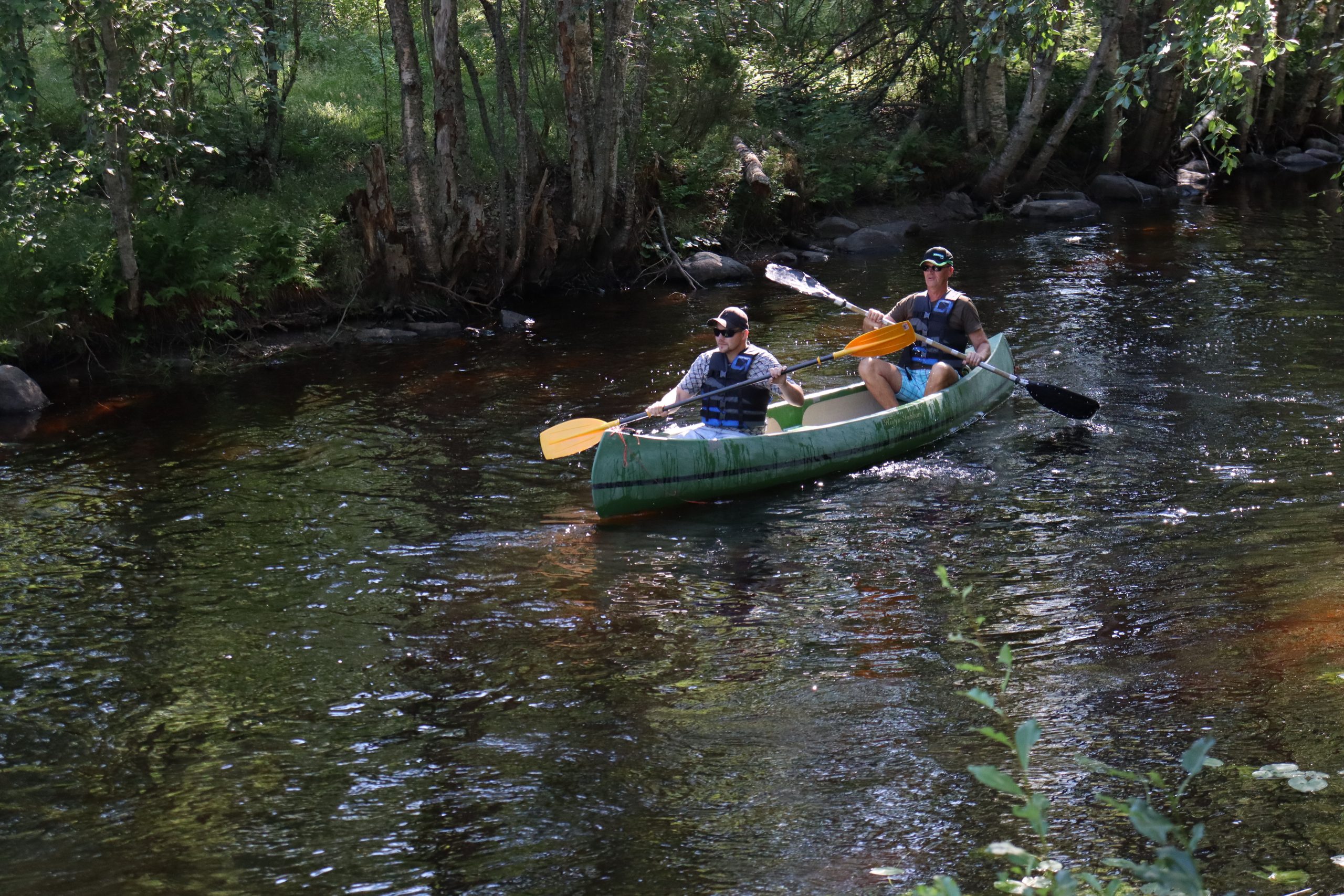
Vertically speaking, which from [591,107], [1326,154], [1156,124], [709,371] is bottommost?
[709,371]

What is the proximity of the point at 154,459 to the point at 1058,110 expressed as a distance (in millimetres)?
16045

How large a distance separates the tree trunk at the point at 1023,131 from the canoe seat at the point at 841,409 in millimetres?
8540

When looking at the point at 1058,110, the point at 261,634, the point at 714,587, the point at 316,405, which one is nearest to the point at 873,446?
the point at 714,587

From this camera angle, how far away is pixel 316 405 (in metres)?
10.5

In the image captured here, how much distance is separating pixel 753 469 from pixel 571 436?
3.92 feet

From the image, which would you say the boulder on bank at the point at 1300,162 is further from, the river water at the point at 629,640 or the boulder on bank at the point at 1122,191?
the river water at the point at 629,640

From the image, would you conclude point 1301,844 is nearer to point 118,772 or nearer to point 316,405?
point 118,772

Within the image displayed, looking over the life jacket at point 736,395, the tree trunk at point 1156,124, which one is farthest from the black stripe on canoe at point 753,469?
the tree trunk at point 1156,124

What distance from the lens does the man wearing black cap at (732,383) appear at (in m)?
7.71

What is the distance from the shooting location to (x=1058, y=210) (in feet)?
59.6

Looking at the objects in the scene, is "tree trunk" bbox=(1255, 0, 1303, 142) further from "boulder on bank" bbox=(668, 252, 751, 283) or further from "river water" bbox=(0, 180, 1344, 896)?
"river water" bbox=(0, 180, 1344, 896)

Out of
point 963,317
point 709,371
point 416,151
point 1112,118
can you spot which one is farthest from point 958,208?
point 709,371

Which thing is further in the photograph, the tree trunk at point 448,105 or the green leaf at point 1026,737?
the tree trunk at point 448,105

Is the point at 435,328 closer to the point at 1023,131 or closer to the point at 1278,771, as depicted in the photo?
the point at 1023,131
